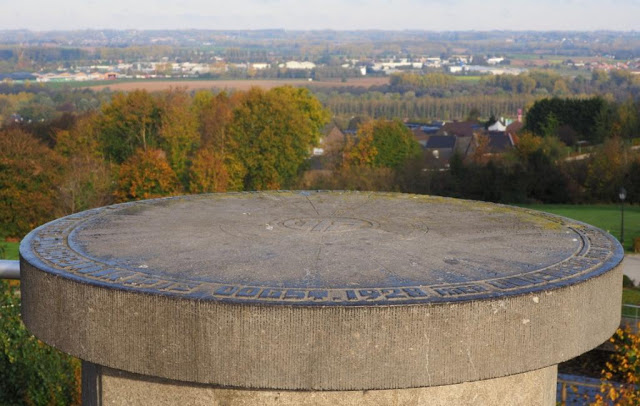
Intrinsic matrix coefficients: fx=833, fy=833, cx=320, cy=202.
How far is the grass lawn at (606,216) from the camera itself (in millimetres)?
39688

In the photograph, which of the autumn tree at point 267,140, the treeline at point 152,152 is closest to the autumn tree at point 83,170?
the treeline at point 152,152

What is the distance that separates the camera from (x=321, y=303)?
17.5 feet

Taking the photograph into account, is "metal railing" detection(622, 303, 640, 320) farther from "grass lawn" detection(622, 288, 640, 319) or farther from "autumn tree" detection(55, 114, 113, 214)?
"autumn tree" detection(55, 114, 113, 214)

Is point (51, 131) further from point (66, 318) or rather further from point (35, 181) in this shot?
point (66, 318)

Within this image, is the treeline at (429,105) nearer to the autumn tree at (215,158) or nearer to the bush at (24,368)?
the autumn tree at (215,158)

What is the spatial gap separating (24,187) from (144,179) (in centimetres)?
656

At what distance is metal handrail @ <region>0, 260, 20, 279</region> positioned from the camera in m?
7.71

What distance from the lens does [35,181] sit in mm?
44062

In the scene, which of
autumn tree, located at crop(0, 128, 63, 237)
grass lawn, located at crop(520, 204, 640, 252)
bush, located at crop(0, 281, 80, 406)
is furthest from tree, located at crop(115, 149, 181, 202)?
bush, located at crop(0, 281, 80, 406)

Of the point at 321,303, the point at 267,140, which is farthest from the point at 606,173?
the point at 321,303

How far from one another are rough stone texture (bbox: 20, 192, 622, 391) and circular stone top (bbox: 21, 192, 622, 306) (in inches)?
1.0

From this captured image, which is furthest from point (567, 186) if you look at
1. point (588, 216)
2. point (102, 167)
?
point (102, 167)

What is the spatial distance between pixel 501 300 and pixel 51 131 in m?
59.3

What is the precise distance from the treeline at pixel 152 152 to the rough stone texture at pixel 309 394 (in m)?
37.3
